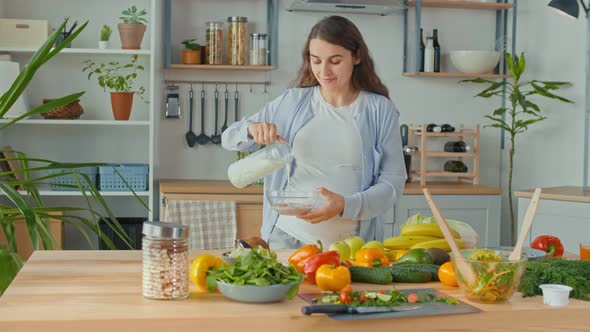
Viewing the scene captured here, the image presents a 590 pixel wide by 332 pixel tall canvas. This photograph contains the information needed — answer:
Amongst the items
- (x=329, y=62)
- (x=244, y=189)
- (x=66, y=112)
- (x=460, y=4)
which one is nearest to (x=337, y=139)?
(x=329, y=62)

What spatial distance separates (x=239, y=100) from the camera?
16.1ft

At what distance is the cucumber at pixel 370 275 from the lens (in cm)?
191

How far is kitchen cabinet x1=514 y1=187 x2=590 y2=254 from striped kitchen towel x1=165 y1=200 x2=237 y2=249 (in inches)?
58.3

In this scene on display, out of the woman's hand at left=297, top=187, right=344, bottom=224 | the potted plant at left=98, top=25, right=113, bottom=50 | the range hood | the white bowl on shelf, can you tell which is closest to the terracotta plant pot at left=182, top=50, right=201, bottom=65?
the potted plant at left=98, top=25, right=113, bottom=50

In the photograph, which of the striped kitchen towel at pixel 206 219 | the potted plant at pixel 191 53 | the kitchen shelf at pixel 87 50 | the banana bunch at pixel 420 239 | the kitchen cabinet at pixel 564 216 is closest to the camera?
the banana bunch at pixel 420 239

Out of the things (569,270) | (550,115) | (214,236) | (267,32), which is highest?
(267,32)

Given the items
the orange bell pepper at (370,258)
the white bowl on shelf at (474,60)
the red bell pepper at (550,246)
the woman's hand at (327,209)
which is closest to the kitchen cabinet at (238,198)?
the white bowl on shelf at (474,60)

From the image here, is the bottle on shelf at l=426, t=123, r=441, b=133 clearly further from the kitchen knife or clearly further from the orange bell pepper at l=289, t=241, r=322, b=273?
the kitchen knife

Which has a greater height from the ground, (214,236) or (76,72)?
(76,72)

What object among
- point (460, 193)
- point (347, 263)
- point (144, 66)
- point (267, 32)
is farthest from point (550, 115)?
point (347, 263)

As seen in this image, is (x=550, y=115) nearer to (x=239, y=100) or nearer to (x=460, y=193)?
(x=460, y=193)

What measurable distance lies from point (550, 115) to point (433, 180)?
2.62ft

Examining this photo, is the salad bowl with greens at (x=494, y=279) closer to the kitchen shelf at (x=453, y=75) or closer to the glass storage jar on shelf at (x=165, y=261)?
Answer: the glass storage jar on shelf at (x=165, y=261)

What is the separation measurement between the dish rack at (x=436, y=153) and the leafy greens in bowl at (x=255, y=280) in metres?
3.13
